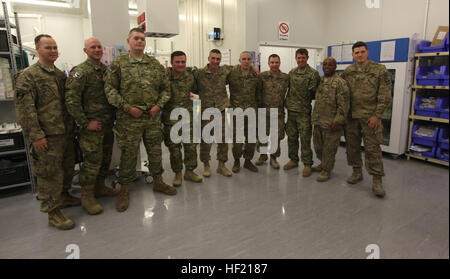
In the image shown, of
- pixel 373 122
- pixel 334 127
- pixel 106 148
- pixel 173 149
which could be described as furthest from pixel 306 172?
pixel 106 148

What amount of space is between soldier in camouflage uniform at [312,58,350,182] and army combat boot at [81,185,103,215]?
8.49ft

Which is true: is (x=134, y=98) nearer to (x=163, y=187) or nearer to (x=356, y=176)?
(x=163, y=187)

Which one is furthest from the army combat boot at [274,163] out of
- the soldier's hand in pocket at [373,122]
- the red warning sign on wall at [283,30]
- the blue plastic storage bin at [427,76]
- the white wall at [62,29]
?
the white wall at [62,29]

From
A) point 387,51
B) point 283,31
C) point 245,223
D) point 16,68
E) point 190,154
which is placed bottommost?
point 245,223

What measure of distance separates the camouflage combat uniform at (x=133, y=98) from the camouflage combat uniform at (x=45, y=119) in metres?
0.45

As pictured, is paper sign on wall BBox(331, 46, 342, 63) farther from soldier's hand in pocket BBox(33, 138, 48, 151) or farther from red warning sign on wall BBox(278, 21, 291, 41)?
soldier's hand in pocket BBox(33, 138, 48, 151)

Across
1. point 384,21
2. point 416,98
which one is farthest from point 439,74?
point 384,21

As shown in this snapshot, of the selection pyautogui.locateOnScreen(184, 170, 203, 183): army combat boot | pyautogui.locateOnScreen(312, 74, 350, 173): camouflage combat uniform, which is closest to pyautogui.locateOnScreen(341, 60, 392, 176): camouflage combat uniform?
pyautogui.locateOnScreen(312, 74, 350, 173): camouflage combat uniform

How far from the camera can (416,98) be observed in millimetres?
4262

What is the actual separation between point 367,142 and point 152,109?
94.1 inches

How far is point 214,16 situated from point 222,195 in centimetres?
394

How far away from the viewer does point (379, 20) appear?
502cm

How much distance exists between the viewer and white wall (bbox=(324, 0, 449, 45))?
14.4 feet

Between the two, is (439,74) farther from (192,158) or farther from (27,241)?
(27,241)
